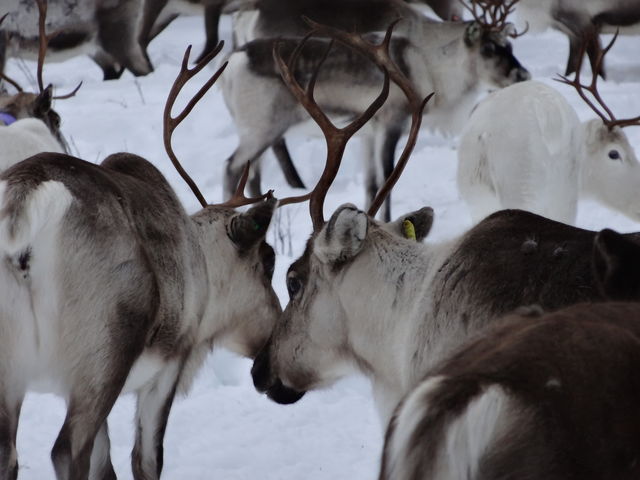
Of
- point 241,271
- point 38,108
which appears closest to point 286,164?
point 38,108

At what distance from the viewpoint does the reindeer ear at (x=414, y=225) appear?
322 centimetres

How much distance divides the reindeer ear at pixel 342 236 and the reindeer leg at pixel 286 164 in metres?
4.68

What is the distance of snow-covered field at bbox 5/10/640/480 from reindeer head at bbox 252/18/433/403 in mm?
605

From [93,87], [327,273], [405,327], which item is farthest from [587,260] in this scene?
[93,87]

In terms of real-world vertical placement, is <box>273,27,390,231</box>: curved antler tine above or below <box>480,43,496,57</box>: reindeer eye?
above

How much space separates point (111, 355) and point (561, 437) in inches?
60.3

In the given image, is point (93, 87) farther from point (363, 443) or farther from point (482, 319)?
point (482, 319)

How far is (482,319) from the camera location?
2.70 m

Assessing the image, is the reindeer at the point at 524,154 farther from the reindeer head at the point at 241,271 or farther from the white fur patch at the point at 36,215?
the white fur patch at the point at 36,215

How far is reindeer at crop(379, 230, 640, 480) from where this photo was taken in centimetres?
157

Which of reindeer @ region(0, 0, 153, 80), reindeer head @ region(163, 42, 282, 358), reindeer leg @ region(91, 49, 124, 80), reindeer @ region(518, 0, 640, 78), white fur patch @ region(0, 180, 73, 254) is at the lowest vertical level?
reindeer leg @ region(91, 49, 124, 80)

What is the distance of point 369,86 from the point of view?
739 centimetres

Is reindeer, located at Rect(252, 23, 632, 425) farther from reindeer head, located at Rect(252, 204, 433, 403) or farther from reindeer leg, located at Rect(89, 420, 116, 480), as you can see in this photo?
reindeer leg, located at Rect(89, 420, 116, 480)

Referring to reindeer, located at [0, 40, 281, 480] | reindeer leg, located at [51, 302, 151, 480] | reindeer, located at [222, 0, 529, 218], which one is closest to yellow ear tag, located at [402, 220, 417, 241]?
reindeer, located at [0, 40, 281, 480]
